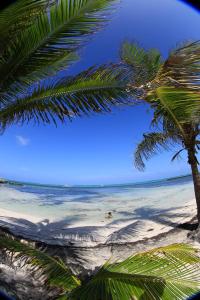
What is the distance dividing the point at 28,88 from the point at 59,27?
2.63 feet

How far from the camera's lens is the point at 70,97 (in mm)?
3678

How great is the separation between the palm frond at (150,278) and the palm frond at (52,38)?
217 cm

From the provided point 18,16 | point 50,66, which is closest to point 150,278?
point 50,66

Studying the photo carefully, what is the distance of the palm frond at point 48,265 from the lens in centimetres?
310

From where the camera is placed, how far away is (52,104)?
372 cm

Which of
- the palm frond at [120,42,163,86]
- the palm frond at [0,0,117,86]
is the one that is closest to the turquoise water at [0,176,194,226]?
the palm frond at [120,42,163,86]

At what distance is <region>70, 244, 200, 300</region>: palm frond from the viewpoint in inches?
95.7

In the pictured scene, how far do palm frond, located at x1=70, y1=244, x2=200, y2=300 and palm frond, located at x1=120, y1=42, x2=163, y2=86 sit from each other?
159cm

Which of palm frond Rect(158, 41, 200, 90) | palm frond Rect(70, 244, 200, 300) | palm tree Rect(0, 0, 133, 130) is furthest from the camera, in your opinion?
palm tree Rect(0, 0, 133, 130)

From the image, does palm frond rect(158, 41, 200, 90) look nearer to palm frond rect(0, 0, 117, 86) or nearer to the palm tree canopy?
the palm tree canopy

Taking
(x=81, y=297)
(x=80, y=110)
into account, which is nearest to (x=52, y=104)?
(x=80, y=110)

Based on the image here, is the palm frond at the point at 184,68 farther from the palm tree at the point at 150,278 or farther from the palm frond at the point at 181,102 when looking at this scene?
the palm tree at the point at 150,278

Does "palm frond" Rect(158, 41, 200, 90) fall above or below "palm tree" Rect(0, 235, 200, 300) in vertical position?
above

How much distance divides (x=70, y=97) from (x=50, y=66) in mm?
397
